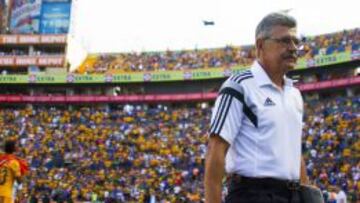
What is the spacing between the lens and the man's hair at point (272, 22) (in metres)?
3.78

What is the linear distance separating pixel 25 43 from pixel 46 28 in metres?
2.53

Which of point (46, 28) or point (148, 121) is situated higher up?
point (46, 28)

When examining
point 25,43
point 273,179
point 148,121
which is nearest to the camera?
point 273,179

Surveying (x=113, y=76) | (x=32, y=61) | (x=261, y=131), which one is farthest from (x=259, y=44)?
(x=32, y=61)

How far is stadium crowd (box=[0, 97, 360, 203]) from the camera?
28.4m

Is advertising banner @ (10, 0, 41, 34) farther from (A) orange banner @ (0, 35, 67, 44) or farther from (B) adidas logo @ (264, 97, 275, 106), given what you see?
(B) adidas logo @ (264, 97, 275, 106)

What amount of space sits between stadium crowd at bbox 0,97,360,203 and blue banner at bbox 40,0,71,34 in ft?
48.2

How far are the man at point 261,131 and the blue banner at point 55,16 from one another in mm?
62237

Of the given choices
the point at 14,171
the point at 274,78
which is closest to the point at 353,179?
the point at 14,171

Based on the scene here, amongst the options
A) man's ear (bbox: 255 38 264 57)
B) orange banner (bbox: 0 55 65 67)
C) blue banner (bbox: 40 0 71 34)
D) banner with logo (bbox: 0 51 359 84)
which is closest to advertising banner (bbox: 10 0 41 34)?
blue banner (bbox: 40 0 71 34)

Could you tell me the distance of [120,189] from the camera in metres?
30.4

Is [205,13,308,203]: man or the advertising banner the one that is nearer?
[205,13,308,203]: man

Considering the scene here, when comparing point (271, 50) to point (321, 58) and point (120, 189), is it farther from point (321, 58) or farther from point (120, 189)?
point (321, 58)

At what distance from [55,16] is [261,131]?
209 ft
